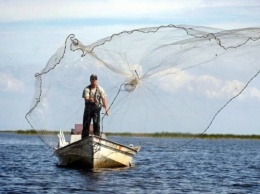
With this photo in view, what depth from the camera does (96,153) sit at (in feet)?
85.8

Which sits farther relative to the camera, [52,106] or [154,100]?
[52,106]

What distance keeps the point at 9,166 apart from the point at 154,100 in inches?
598

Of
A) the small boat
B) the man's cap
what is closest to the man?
the man's cap

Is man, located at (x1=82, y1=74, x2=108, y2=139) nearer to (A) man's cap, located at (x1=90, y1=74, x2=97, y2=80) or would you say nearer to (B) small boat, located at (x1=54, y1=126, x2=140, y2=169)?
(A) man's cap, located at (x1=90, y1=74, x2=97, y2=80)

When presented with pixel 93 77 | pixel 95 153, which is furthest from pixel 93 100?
pixel 95 153

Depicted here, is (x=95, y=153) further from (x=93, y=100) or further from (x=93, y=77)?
(x=93, y=77)

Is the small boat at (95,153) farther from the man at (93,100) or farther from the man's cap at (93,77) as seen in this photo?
the man's cap at (93,77)

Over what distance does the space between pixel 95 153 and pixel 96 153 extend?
0.04 metres

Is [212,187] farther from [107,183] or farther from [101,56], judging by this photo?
[101,56]

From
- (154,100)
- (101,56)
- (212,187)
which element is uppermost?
(101,56)

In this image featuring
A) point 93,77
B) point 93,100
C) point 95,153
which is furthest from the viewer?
point 95,153

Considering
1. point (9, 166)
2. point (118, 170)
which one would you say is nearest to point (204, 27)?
point (118, 170)

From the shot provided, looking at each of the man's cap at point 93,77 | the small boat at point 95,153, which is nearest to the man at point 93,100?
the man's cap at point 93,77

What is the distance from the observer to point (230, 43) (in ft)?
51.7
